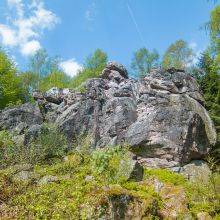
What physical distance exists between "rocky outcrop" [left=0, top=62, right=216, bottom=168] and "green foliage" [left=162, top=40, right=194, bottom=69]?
21.2 m

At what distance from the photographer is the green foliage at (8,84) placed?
5022 cm

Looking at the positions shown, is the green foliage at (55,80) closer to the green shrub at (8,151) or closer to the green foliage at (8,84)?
the green foliage at (8,84)

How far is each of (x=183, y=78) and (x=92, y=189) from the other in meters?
16.7

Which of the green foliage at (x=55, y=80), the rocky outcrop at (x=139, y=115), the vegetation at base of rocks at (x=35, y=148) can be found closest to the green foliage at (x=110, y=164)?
the rocky outcrop at (x=139, y=115)

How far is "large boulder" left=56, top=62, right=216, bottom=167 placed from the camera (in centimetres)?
2802

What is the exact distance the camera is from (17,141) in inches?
1161

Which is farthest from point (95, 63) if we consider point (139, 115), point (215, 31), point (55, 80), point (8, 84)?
point (139, 115)

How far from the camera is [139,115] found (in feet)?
103

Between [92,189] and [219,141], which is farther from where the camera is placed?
[219,141]

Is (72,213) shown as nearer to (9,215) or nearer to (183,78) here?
(9,215)

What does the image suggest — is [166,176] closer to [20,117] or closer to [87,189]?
[87,189]

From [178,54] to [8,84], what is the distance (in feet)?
73.5

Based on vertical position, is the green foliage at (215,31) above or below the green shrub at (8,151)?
above

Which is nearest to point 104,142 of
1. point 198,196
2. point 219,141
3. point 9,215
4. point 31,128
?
point 31,128
